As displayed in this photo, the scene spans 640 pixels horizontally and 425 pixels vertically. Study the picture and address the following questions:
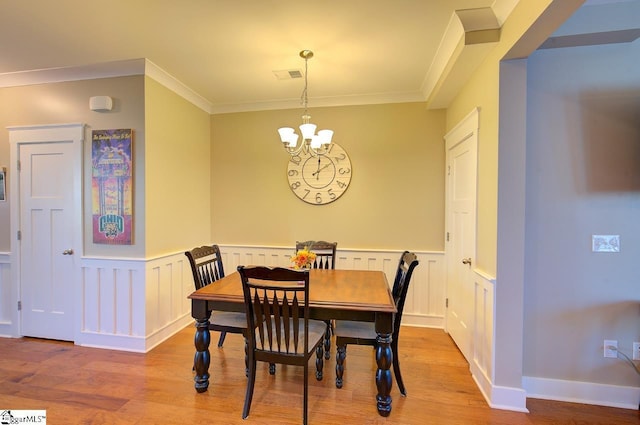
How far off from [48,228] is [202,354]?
A: 221 cm

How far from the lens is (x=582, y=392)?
2.06 meters

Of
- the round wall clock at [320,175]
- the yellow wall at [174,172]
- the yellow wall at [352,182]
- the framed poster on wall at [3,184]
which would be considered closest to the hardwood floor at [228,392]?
the yellow wall at [174,172]

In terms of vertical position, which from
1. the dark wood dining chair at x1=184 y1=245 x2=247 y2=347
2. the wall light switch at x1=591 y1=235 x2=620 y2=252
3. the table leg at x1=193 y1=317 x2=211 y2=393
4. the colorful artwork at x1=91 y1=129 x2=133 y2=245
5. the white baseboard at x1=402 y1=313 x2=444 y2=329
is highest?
the colorful artwork at x1=91 y1=129 x2=133 y2=245

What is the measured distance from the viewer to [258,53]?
8.23ft

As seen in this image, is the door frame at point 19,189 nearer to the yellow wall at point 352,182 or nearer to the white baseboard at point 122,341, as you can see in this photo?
the white baseboard at point 122,341

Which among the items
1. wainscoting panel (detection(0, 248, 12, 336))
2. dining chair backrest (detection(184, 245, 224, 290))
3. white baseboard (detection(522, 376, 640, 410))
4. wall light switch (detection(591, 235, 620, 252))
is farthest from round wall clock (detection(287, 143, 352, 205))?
wainscoting panel (detection(0, 248, 12, 336))

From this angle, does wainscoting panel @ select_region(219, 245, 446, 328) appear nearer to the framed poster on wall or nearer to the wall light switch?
the wall light switch

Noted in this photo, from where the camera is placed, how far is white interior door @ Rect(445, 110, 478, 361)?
2492 millimetres

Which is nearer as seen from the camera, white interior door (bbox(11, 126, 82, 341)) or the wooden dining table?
the wooden dining table

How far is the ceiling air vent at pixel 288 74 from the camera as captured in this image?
2.80m

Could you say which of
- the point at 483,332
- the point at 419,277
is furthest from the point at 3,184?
the point at 483,332

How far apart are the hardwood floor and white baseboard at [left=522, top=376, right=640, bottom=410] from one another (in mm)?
49

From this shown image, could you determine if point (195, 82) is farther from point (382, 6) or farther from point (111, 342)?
point (111, 342)

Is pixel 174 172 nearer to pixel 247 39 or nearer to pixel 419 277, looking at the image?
pixel 247 39
